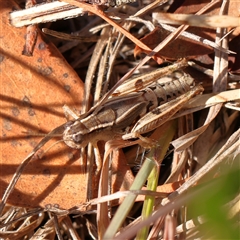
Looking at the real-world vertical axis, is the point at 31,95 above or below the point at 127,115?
above

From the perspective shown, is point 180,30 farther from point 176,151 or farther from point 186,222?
point 186,222

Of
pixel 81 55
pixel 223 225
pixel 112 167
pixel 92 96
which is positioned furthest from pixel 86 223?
pixel 223 225

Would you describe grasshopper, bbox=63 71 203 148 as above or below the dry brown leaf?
below

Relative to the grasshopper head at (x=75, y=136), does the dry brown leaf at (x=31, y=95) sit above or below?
above

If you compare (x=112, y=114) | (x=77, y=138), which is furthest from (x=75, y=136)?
(x=112, y=114)

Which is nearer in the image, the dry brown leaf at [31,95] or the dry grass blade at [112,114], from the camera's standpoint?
the dry grass blade at [112,114]

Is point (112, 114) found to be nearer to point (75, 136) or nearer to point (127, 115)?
point (127, 115)

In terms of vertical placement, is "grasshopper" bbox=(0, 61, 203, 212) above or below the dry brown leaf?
below

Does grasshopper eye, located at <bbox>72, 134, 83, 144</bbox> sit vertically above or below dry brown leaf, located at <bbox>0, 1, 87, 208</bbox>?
below

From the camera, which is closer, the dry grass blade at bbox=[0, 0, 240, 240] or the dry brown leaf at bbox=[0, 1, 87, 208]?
the dry grass blade at bbox=[0, 0, 240, 240]
